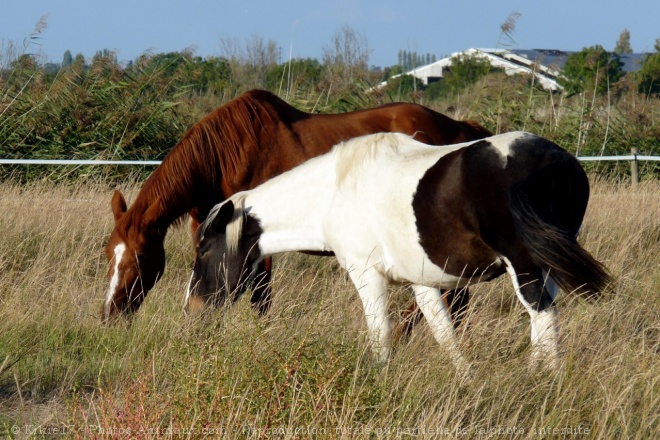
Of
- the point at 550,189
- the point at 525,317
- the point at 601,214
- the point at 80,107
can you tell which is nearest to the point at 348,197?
the point at 550,189

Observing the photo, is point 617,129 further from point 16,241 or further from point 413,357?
point 413,357

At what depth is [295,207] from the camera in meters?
4.95

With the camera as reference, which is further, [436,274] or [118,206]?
[118,206]

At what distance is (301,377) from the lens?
356cm

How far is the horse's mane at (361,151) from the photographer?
15.3ft

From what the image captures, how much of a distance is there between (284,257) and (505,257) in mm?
3098

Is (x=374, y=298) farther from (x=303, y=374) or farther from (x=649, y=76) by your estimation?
(x=649, y=76)

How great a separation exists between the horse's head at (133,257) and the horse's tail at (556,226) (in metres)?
2.59

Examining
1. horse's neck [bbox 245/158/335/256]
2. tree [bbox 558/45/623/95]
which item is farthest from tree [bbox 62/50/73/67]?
horse's neck [bbox 245/158/335/256]

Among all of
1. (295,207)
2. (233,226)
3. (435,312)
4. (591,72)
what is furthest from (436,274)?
(591,72)

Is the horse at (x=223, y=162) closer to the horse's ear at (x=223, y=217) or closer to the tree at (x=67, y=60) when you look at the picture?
the horse's ear at (x=223, y=217)

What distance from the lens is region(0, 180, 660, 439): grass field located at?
3377 mm

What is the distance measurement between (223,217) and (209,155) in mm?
1113

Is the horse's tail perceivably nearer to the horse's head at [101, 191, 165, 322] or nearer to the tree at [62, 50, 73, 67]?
the horse's head at [101, 191, 165, 322]
